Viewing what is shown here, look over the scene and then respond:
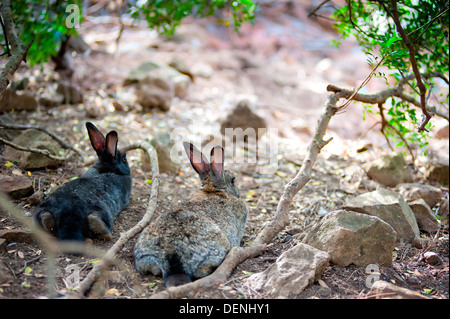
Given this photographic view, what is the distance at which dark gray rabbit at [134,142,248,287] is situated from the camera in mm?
3916

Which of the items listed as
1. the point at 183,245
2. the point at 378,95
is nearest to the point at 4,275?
the point at 183,245

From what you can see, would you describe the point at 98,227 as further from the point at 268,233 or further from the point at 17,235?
the point at 268,233

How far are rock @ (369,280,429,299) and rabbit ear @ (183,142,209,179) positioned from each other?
8.34 ft

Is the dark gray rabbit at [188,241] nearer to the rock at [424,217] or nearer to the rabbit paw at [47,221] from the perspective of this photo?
the rabbit paw at [47,221]

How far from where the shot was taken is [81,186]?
5094 mm

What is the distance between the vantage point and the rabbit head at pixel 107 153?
19.3ft

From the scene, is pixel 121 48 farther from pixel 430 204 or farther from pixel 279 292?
pixel 279 292

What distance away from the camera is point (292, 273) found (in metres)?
3.73

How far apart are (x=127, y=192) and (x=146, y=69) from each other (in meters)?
6.37

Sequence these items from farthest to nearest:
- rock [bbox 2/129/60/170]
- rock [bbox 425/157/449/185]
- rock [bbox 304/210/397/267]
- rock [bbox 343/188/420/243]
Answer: rock [bbox 425/157/449/185], rock [bbox 2/129/60/170], rock [bbox 343/188/420/243], rock [bbox 304/210/397/267]

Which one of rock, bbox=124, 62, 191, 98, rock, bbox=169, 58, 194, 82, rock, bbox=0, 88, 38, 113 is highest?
rock, bbox=169, 58, 194, 82

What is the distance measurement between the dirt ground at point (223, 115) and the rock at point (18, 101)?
0.60ft

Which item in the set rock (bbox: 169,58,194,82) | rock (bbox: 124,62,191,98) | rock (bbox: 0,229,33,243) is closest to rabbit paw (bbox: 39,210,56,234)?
rock (bbox: 0,229,33,243)

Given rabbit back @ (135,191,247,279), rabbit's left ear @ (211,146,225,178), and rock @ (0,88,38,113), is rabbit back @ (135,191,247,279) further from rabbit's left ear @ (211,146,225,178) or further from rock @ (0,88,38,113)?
rock @ (0,88,38,113)
